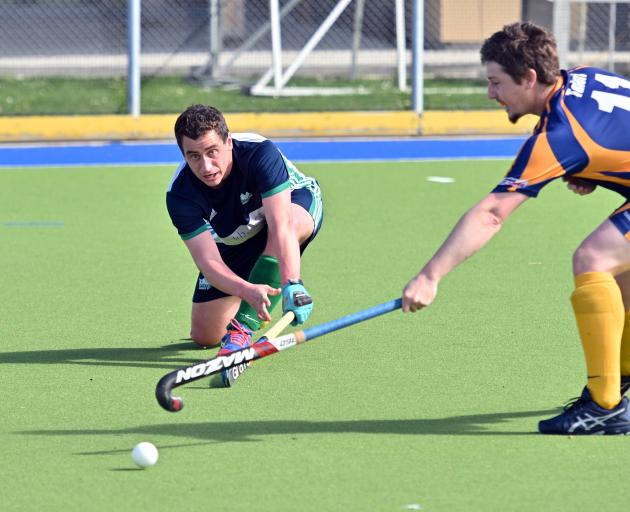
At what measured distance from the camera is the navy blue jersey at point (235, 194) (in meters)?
5.14

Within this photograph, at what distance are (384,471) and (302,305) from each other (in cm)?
107

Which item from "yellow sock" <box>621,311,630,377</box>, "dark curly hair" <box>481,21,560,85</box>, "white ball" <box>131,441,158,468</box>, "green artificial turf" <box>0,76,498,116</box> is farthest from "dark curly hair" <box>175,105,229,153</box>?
"green artificial turf" <box>0,76,498,116</box>

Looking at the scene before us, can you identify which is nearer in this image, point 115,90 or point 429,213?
point 429,213

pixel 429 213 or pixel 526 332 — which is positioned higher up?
pixel 429 213

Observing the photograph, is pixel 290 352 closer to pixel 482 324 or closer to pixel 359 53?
pixel 482 324

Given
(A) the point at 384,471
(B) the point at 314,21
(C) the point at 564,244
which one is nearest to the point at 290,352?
(A) the point at 384,471

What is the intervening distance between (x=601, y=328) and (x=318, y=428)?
38.7 inches

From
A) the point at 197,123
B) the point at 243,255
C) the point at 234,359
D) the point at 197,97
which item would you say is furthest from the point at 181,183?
the point at 197,97

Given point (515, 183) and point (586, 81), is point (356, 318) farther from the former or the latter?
point (586, 81)

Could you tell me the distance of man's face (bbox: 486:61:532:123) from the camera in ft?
13.3

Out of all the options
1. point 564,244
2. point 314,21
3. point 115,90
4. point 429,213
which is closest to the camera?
point 564,244

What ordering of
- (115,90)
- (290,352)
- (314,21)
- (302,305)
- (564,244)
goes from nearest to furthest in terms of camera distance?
1. (302,305)
2. (290,352)
3. (564,244)
4. (115,90)
5. (314,21)

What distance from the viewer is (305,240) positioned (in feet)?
18.6

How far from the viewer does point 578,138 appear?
3949 mm
